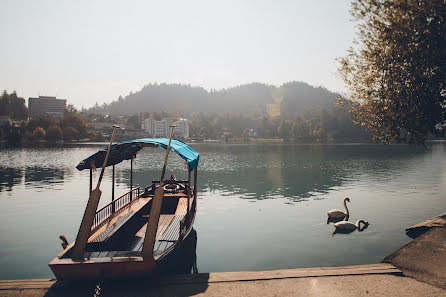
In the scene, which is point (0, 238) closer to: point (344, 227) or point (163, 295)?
point (163, 295)

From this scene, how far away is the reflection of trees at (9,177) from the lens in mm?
39844

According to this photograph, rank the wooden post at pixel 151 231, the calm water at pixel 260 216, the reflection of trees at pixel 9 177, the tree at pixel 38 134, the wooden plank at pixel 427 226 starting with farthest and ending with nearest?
the tree at pixel 38 134 → the reflection of trees at pixel 9 177 → the wooden plank at pixel 427 226 → the calm water at pixel 260 216 → the wooden post at pixel 151 231

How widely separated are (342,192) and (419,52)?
64.7 ft

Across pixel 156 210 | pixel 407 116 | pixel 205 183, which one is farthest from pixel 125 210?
pixel 205 183

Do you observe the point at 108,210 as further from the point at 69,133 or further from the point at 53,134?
the point at 69,133

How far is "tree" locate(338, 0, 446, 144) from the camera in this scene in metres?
19.7

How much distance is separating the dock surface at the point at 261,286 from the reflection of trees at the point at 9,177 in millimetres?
33485

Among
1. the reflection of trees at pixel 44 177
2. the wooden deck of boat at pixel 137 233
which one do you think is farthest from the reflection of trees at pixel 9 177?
the wooden deck of boat at pixel 137 233

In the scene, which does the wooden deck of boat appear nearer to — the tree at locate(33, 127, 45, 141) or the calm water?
the calm water

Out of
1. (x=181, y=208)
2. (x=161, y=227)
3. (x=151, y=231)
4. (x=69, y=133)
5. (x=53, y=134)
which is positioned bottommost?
(x=161, y=227)

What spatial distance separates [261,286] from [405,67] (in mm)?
18493

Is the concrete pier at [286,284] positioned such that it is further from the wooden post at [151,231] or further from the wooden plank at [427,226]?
the wooden plank at [427,226]

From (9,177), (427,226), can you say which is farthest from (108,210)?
(9,177)

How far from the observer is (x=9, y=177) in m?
47.4
